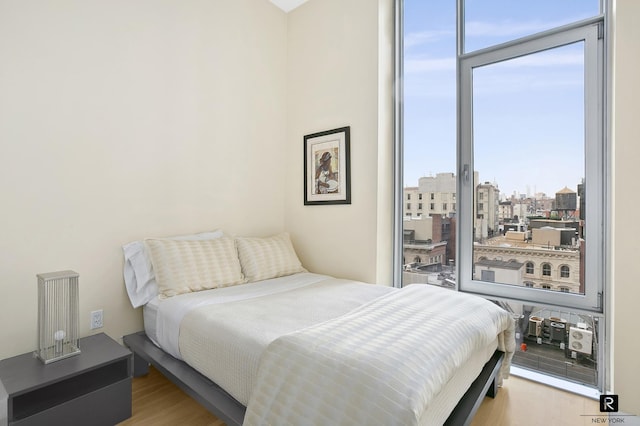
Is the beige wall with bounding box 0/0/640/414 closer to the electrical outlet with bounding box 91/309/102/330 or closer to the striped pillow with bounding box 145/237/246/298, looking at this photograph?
the electrical outlet with bounding box 91/309/102/330

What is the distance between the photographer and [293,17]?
136 inches

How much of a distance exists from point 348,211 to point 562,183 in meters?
1.59

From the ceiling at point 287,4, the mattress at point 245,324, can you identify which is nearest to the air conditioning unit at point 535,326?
the mattress at point 245,324

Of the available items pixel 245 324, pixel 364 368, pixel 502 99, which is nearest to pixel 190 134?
pixel 245 324

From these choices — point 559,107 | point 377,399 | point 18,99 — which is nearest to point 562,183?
point 559,107

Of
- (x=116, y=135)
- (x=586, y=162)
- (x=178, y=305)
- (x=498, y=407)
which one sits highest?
(x=116, y=135)

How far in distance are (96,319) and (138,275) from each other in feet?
1.23

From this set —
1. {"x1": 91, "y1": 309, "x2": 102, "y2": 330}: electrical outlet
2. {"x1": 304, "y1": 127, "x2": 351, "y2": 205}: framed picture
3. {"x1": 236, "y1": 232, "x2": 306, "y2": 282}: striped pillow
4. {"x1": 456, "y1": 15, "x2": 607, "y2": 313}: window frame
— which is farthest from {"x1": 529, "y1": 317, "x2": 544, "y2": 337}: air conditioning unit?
{"x1": 91, "y1": 309, "x2": 102, "y2": 330}: electrical outlet

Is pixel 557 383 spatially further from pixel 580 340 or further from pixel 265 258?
pixel 265 258

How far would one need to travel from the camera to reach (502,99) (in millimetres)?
2471

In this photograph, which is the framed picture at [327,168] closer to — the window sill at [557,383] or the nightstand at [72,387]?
the window sill at [557,383]

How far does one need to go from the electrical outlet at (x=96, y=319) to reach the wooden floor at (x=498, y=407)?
449 millimetres

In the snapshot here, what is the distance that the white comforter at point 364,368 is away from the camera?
3.43 feet

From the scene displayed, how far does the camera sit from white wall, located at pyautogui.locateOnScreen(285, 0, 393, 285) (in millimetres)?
2842
